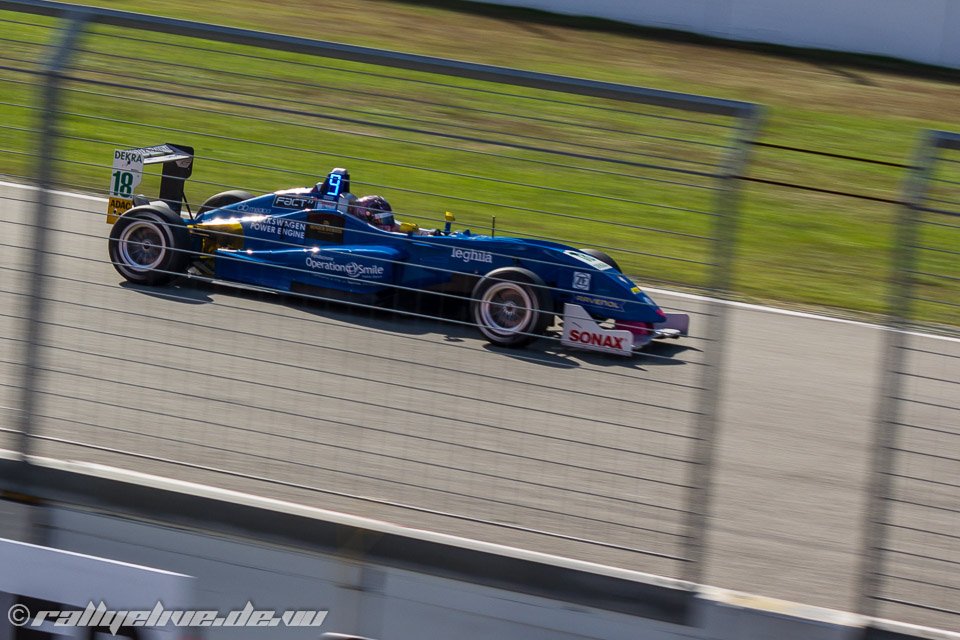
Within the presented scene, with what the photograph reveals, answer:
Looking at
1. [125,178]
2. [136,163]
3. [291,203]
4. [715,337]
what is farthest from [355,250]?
[715,337]

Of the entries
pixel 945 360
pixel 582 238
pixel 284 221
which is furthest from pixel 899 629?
pixel 284 221

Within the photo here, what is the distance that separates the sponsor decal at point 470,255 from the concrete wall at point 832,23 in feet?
31.3

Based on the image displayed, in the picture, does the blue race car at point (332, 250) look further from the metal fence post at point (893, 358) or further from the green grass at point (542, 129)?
the metal fence post at point (893, 358)

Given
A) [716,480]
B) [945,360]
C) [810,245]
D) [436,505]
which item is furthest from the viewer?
[810,245]

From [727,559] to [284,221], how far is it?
3888 mm

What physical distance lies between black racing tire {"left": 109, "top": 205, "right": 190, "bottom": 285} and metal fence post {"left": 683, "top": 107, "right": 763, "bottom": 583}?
4.92 feet

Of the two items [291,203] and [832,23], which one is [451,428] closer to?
[291,203]

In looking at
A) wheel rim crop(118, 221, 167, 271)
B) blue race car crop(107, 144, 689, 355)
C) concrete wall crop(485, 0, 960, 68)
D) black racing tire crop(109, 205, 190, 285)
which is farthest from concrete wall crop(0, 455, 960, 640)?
concrete wall crop(485, 0, 960, 68)

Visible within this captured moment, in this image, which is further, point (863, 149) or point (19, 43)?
point (863, 149)

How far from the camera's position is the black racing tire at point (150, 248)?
4.08 m

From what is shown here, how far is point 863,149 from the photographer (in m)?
12.7

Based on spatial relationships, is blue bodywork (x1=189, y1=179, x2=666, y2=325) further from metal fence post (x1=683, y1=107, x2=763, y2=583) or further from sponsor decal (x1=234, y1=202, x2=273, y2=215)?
metal fence post (x1=683, y1=107, x2=763, y2=583)

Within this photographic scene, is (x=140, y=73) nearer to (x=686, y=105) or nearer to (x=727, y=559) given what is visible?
(x=686, y=105)

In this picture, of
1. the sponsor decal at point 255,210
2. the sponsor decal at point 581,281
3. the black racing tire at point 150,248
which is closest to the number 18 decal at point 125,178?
the black racing tire at point 150,248
